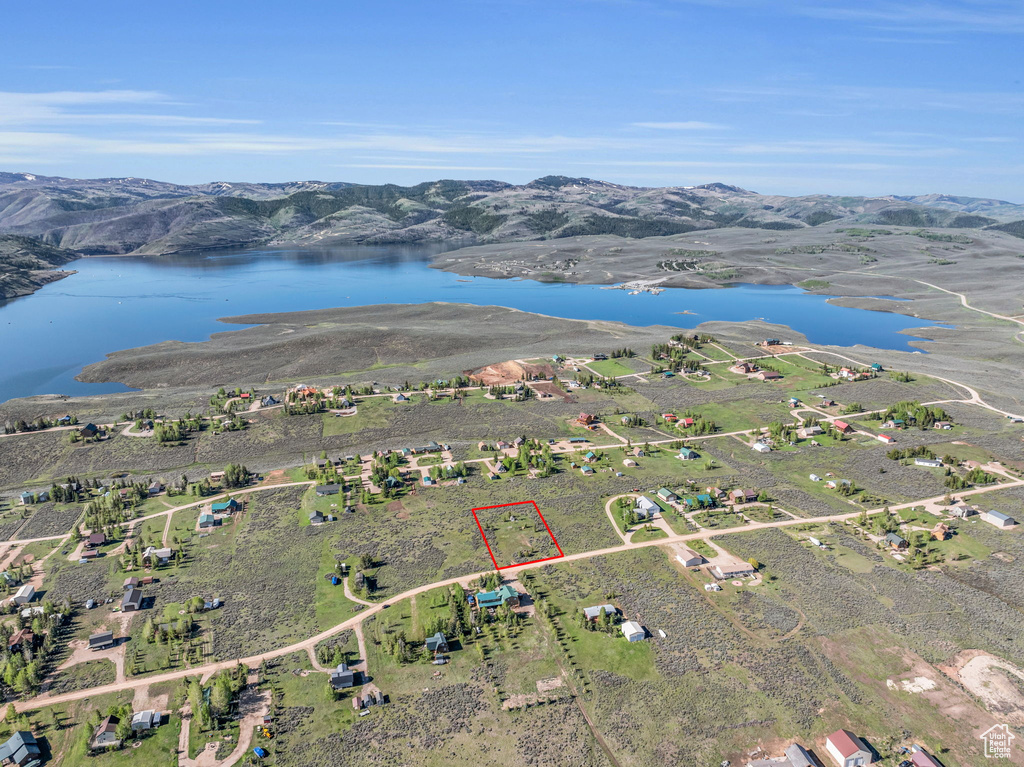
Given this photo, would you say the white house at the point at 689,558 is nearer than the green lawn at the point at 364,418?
Yes

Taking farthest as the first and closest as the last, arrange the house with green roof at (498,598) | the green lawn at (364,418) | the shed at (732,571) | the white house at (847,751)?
1. the green lawn at (364,418)
2. the shed at (732,571)
3. the house with green roof at (498,598)
4. the white house at (847,751)

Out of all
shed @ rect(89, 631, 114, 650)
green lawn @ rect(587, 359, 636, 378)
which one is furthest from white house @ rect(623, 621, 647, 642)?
green lawn @ rect(587, 359, 636, 378)

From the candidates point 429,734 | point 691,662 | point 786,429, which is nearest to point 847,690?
point 691,662

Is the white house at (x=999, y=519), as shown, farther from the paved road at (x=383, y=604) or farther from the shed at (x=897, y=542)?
the shed at (x=897, y=542)

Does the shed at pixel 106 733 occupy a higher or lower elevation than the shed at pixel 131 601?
lower

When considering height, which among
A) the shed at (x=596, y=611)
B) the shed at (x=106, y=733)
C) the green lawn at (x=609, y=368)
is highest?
the green lawn at (x=609, y=368)

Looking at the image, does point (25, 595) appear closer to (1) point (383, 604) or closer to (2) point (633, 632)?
(1) point (383, 604)

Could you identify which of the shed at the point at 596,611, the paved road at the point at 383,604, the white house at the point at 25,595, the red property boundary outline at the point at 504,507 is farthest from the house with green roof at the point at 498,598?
the white house at the point at 25,595

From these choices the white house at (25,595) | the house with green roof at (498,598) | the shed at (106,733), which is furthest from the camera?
the white house at (25,595)
